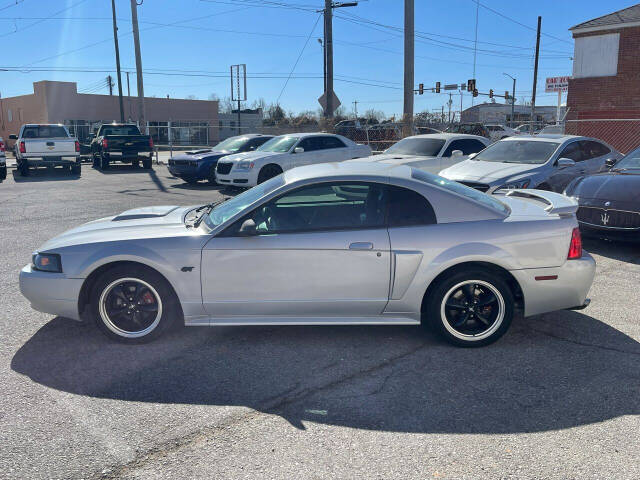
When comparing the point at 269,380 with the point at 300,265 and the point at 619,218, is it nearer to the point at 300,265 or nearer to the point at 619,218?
the point at 300,265

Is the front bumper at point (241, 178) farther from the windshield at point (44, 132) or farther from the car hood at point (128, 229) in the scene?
the windshield at point (44, 132)

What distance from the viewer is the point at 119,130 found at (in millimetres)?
23500

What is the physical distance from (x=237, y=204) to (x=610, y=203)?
17.2ft

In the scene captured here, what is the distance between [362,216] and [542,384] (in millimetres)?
1777

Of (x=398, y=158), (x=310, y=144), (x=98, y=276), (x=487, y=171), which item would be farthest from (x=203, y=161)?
(x=98, y=276)

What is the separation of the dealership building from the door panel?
42603 millimetres

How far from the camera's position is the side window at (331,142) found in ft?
48.7

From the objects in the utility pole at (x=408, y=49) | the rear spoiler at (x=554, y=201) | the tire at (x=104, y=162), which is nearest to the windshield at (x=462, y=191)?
the rear spoiler at (x=554, y=201)

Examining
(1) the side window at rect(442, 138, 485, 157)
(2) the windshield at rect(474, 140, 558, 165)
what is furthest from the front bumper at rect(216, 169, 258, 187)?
(2) the windshield at rect(474, 140, 558, 165)

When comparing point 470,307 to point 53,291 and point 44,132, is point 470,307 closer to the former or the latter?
point 53,291

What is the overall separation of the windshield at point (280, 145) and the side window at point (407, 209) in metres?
10.2

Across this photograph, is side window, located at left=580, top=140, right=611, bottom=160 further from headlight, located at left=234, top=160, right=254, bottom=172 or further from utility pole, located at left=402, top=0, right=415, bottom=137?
utility pole, located at left=402, top=0, right=415, bottom=137

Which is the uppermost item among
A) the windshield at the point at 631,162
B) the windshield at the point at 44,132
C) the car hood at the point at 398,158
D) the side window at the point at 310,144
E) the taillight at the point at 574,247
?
the windshield at the point at 44,132

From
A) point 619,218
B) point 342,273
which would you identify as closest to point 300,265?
Answer: point 342,273
